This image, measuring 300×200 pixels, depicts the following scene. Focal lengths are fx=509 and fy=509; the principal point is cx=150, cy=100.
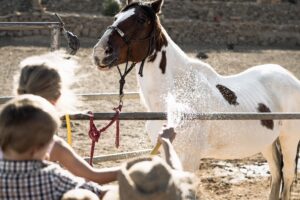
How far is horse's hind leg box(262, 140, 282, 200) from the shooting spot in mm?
5164

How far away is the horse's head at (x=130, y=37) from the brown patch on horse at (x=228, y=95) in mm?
727

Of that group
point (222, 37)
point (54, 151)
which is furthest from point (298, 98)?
point (222, 37)

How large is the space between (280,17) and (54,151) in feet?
82.7

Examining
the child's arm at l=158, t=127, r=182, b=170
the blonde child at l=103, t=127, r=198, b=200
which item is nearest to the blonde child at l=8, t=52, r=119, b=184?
the child's arm at l=158, t=127, r=182, b=170

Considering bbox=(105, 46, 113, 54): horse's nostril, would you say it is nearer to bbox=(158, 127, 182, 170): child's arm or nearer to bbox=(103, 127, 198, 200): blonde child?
bbox=(158, 127, 182, 170): child's arm

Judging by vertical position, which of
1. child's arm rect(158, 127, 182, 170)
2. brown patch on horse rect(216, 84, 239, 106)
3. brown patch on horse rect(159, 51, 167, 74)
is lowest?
brown patch on horse rect(216, 84, 239, 106)

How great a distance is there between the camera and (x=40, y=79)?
225 cm

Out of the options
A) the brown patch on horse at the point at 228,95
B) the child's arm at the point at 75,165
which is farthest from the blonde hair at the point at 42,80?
the brown patch on horse at the point at 228,95

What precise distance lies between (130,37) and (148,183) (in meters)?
2.46

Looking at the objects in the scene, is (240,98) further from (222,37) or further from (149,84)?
(222,37)

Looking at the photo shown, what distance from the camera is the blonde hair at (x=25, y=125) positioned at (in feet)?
5.81

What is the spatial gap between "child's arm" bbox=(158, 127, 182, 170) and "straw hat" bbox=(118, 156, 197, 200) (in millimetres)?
326

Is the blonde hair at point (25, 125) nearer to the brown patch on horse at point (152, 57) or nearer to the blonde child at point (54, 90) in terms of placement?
the blonde child at point (54, 90)

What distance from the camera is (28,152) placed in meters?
1.81
